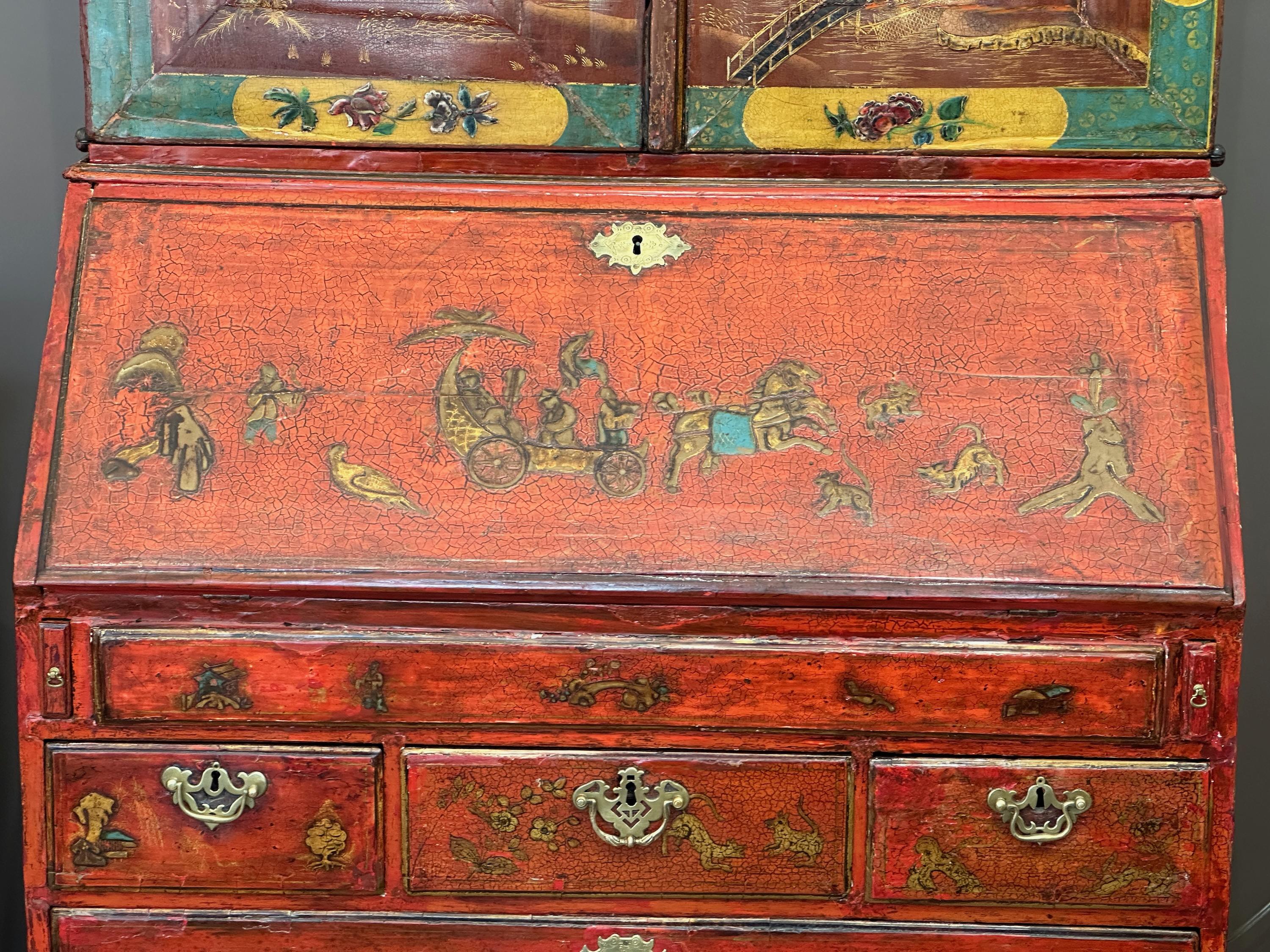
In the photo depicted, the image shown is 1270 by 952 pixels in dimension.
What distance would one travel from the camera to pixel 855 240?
1.85 meters

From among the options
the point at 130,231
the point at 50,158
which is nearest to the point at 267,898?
the point at 130,231

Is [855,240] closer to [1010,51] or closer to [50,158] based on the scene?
[1010,51]

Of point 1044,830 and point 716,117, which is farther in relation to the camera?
point 716,117

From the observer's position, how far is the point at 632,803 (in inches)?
65.6

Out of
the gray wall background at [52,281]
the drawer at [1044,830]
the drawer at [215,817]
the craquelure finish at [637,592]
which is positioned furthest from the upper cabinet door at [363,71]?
the drawer at [1044,830]

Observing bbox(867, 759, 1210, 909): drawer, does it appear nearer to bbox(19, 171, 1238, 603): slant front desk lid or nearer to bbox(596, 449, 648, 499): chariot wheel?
bbox(19, 171, 1238, 603): slant front desk lid

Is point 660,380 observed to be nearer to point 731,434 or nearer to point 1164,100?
point 731,434

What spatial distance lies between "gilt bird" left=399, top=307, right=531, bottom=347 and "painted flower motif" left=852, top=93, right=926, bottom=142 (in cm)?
69

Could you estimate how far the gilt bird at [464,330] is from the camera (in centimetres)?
179

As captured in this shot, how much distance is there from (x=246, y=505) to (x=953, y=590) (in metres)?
1.06

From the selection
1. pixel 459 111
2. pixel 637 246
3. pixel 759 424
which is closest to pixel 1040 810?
pixel 759 424

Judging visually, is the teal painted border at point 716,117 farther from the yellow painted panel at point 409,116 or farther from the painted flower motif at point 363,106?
the painted flower motif at point 363,106

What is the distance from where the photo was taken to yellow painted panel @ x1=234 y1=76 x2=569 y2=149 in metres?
1.87

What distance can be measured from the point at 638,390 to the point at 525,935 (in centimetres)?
87
